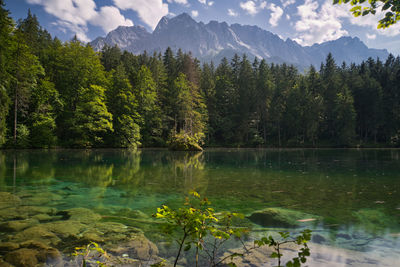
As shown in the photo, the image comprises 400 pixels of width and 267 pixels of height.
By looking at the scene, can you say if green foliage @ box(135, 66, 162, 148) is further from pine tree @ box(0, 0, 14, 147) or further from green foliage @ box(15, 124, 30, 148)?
pine tree @ box(0, 0, 14, 147)

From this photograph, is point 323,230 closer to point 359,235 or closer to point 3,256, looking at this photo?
point 359,235

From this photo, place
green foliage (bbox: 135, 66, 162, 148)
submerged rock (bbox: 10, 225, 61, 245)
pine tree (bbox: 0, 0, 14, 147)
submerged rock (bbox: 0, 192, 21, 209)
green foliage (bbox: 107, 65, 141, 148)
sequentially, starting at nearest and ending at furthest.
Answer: submerged rock (bbox: 10, 225, 61, 245) < submerged rock (bbox: 0, 192, 21, 209) < pine tree (bbox: 0, 0, 14, 147) < green foliage (bbox: 107, 65, 141, 148) < green foliage (bbox: 135, 66, 162, 148)

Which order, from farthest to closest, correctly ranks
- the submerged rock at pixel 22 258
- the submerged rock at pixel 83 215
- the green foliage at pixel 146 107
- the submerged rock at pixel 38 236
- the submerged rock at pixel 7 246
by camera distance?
1. the green foliage at pixel 146 107
2. the submerged rock at pixel 83 215
3. the submerged rock at pixel 38 236
4. the submerged rock at pixel 7 246
5. the submerged rock at pixel 22 258

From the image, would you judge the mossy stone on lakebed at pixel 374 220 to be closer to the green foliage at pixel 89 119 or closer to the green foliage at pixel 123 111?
the green foliage at pixel 89 119

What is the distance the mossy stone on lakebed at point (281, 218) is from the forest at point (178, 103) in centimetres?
3318

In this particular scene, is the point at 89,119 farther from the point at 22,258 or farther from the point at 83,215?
the point at 22,258

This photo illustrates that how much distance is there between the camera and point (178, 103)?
1875 inches

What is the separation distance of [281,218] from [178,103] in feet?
142

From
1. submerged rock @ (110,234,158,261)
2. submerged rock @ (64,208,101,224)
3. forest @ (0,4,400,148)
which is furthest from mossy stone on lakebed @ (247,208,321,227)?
forest @ (0,4,400,148)

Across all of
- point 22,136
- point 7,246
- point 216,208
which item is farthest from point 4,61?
point 216,208

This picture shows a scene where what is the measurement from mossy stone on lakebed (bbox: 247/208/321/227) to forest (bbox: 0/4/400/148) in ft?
109

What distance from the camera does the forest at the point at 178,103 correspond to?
35.2m

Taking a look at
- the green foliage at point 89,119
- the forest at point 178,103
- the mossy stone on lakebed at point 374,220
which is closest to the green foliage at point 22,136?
the forest at point 178,103

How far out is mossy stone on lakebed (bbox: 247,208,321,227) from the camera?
5.27 metres
